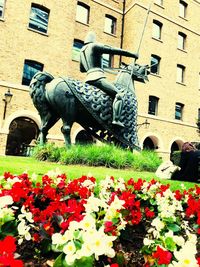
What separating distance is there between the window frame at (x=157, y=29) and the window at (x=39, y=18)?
347 inches

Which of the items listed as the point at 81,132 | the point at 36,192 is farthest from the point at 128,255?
the point at 81,132

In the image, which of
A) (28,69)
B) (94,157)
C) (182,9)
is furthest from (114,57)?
(94,157)

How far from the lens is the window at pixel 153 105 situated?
2188 cm

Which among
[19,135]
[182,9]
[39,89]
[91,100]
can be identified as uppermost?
[182,9]

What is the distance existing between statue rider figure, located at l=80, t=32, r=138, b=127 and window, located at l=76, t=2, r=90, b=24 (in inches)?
537

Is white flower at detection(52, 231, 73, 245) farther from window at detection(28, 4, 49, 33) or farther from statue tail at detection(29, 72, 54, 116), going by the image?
window at detection(28, 4, 49, 33)

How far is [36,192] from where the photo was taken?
9.71 feet

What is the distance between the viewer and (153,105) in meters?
22.0

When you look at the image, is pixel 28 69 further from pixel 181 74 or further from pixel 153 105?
pixel 181 74

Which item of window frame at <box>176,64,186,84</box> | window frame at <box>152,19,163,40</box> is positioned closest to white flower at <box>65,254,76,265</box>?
window frame at <box>152,19,163,40</box>

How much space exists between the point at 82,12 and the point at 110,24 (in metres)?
2.60

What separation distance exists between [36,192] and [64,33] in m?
17.6

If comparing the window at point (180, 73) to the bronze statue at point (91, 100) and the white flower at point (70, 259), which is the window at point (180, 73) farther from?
the white flower at point (70, 259)

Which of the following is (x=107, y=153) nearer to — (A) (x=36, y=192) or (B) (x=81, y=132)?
(A) (x=36, y=192)
